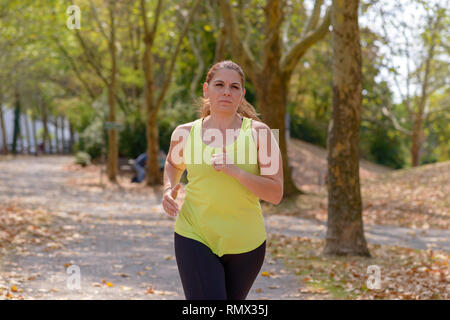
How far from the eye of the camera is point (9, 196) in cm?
2017

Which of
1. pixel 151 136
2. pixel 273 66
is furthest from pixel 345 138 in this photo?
pixel 151 136

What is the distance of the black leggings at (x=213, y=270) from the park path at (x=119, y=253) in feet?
13.2

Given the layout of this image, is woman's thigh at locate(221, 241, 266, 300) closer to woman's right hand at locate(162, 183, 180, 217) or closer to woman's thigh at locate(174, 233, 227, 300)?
woman's thigh at locate(174, 233, 227, 300)

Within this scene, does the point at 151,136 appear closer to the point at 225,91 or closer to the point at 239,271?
the point at 225,91

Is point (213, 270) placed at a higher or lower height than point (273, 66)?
lower

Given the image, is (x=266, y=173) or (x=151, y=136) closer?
(x=266, y=173)

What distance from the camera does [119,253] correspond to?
10.4 m

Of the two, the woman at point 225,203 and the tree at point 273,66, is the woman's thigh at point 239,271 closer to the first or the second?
the woman at point 225,203

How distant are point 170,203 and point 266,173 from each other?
0.55 metres

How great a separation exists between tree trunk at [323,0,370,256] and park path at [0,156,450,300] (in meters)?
1.15

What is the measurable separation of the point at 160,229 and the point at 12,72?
3502cm

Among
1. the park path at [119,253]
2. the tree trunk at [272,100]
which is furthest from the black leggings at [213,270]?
the tree trunk at [272,100]

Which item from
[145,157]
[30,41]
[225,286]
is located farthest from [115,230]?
[30,41]

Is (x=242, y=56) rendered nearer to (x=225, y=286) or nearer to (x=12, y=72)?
(x=225, y=286)
